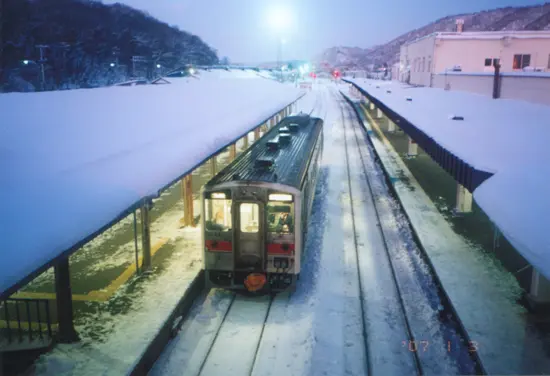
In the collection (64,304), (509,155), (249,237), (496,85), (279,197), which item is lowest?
(64,304)

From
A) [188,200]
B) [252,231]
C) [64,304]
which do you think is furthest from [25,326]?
[188,200]

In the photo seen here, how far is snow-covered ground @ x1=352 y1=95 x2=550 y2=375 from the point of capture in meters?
7.32

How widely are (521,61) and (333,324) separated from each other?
27.5 meters

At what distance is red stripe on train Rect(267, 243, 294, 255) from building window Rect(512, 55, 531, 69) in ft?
88.0

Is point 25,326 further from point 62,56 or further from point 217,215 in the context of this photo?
point 62,56

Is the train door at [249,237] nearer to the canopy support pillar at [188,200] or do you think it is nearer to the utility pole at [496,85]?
the canopy support pillar at [188,200]

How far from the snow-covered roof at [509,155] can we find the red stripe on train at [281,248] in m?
3.50

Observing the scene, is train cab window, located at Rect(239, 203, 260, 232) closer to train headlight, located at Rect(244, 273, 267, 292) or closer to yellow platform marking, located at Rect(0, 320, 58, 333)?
train headlight, located at Rect(244, 273, 267, 292)

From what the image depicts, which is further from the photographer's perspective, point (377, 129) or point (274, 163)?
point (377, 129)

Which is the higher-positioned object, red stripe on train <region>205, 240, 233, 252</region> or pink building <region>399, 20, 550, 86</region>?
pink building <region>399, 20, 550, 86</region>

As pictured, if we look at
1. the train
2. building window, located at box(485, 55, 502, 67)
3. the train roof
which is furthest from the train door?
building window, located at box(485, 55, 502, 67)

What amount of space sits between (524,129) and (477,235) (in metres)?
2.99

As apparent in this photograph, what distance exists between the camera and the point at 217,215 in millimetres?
9305

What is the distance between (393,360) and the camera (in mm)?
7621
